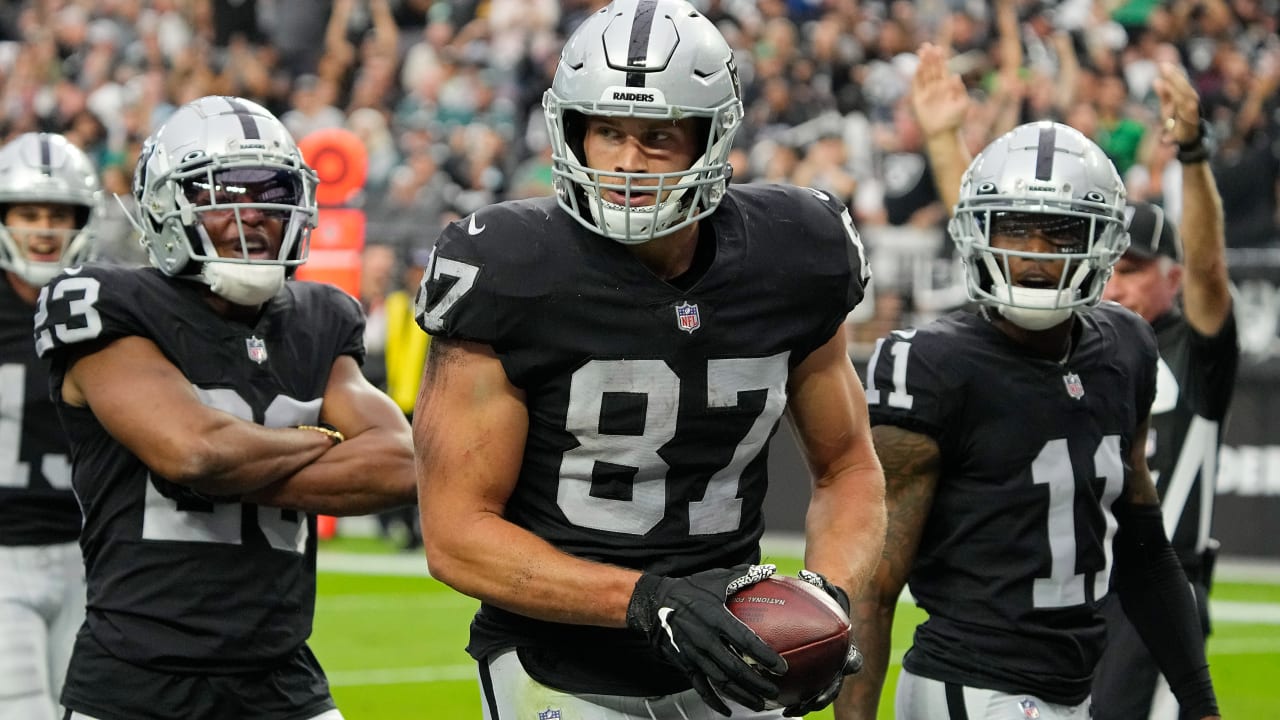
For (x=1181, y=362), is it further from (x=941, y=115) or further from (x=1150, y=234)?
(x=941, y=115)

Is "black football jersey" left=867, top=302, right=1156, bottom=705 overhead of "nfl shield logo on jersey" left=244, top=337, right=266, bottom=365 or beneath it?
beneath

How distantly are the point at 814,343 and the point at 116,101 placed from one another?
14462 millimetres

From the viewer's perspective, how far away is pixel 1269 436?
10164 millimetres

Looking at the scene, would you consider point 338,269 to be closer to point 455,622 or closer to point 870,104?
point 455,622

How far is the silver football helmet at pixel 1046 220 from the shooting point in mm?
3619

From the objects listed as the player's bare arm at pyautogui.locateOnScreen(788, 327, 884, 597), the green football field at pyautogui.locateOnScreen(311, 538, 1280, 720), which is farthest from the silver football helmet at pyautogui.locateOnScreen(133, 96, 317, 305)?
the green football field at pyautogui.locateOnScreen(311, 538, 1280, 720)

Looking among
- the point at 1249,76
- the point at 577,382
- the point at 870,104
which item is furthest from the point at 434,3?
the point at 577,382

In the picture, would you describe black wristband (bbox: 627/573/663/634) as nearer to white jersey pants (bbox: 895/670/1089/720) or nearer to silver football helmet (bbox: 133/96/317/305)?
white jersey pants (bbox: 895/670/1089/720)

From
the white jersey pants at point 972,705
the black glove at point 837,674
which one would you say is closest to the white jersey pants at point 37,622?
the white jersey pants at point 972,705

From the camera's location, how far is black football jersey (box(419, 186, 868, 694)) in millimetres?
2818

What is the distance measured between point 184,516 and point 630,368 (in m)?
1.24

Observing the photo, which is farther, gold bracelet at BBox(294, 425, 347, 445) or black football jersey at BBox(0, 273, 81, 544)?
black football jersey at BBox(0, 273, 81, 544)

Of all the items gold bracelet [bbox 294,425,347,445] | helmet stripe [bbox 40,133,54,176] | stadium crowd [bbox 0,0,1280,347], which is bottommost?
Result: stadium crowd [bbox 0,0,1280,347]

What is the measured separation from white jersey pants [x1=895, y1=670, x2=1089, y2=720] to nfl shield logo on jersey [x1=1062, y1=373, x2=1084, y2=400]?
64 centimetres
